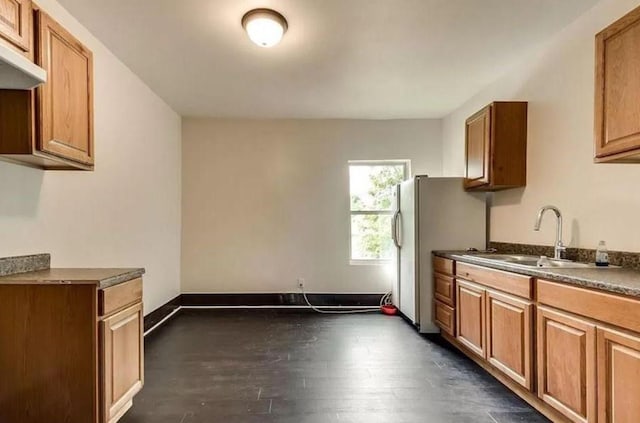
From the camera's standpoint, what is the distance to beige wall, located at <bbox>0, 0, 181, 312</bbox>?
2.27 meters

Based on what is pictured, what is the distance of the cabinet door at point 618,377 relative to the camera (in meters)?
1.63

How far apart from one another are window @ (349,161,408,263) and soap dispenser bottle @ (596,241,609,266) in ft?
9.47

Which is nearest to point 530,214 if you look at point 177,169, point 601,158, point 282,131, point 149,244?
point 601,158

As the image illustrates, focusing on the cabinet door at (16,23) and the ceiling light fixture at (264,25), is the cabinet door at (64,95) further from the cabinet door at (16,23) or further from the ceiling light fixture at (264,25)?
the ceiling light fixture at (264,25)

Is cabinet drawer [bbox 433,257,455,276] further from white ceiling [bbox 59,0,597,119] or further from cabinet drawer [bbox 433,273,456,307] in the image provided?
white ceiling [bbox 59,0,597,119]

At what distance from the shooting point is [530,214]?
3266 mm

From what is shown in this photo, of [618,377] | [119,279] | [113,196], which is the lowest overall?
[618,377]

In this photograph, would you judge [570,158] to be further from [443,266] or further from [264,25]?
[264,25]

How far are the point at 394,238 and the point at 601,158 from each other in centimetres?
259

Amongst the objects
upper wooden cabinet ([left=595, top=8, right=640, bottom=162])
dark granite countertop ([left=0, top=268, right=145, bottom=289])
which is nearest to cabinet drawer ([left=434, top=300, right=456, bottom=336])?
upper wooden cabinet ([left=595, top=8, right=640, bottom=162])

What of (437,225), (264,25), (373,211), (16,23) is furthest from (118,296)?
(373,211)

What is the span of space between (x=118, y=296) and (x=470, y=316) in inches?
98.0

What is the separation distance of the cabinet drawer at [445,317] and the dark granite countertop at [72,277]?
2589mm

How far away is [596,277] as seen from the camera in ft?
6.30
